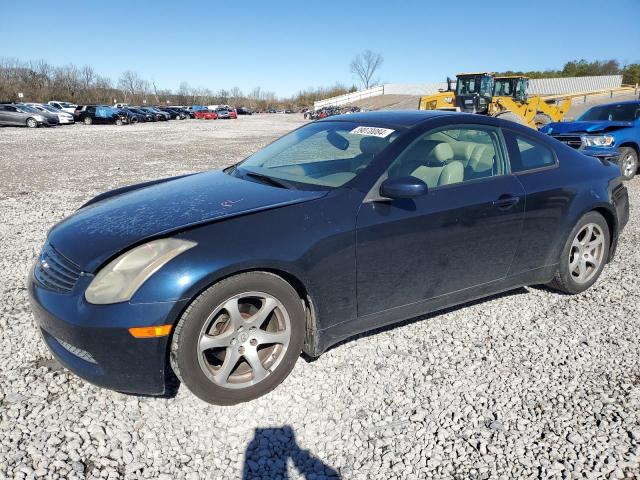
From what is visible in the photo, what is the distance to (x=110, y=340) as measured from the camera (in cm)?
218

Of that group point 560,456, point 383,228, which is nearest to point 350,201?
point 383,228

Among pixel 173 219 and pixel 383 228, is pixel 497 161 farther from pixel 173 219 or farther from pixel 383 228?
pixel 173 219

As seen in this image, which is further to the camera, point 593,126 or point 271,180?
point 593,126

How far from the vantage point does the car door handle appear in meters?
3.15

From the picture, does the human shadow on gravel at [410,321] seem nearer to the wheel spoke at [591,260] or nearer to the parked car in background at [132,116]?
the wheel spoke at [591,260]

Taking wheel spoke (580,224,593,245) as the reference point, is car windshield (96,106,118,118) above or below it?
above

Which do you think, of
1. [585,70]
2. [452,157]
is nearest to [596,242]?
[452,157]

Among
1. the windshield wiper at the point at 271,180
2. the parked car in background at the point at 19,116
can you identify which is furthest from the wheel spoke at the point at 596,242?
the parked car in background at the point at 19,116

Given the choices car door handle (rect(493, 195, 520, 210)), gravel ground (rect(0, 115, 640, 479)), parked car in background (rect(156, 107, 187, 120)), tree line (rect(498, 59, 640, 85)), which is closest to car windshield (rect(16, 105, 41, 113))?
parked car in background (rect(156, 107, 187, 120))

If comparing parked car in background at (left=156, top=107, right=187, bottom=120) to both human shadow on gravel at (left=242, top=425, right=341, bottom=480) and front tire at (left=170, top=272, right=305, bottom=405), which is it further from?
human shadow on gravel at (left=242, top=425, right=341, bottom=480)

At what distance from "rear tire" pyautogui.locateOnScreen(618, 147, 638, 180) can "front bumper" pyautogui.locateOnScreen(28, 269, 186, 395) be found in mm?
A: 9890

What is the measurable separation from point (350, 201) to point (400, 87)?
83.7 metres

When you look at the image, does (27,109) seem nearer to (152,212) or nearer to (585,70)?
(152,212)

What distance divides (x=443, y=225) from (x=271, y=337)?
1.29 m
